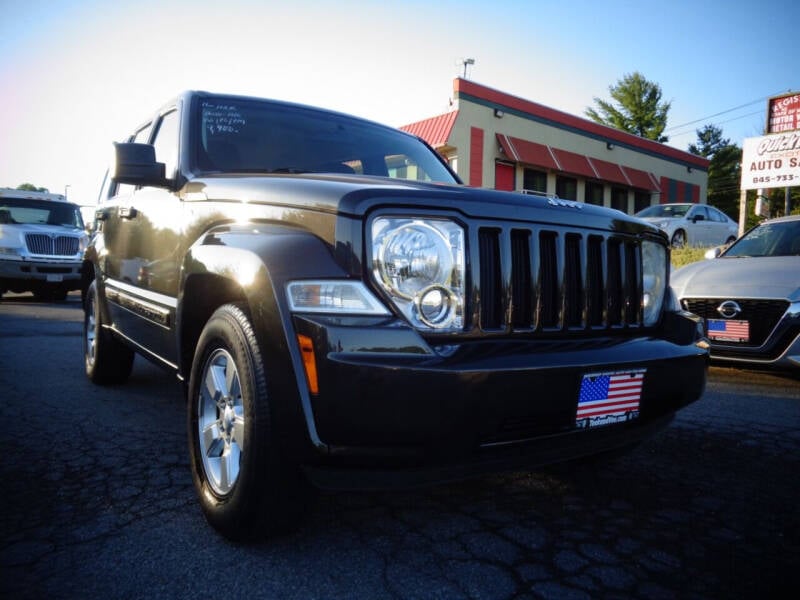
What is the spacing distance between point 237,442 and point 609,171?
2520 cm

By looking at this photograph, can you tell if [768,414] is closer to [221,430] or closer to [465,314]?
[465,314]

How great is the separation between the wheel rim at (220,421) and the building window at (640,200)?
1096 inches

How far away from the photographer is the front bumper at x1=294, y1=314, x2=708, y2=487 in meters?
1.67

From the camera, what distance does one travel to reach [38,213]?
1284 cm

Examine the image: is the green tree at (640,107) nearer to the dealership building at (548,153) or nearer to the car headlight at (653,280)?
the dealership building at (548,153)

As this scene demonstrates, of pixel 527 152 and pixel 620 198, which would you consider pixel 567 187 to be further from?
pixel 620 198

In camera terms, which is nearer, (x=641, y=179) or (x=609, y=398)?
(x=609, y=398)

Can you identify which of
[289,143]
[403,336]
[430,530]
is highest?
[289,143]

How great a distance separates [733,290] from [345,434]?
4.31 m

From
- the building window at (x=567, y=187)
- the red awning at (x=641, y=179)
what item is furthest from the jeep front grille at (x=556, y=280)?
the red awning at (x=641, y=179)

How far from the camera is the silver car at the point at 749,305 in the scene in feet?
14.8

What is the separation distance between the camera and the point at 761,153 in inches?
464

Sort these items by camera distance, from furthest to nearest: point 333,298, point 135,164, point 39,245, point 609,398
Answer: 1. point 39,245
2. point 135,164
3. point 609,398
4. point 333,298

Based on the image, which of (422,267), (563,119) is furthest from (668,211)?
(422,267)
